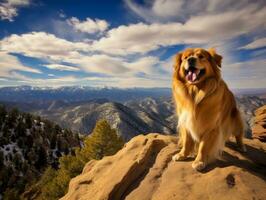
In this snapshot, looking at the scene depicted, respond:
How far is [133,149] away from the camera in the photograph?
10.2 meters

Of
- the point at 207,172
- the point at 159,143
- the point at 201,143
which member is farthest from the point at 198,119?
the point at 159,143

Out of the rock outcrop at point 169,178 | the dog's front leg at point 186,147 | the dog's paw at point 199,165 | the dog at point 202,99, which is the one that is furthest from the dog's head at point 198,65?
the rock outcrop at point 169,178

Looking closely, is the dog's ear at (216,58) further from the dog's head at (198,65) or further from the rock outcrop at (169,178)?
the rock outcrop at (169,178)

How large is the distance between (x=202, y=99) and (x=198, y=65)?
3.21 ft

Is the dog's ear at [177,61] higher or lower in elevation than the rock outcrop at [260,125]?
higher

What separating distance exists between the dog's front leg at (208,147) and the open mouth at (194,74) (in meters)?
1.76

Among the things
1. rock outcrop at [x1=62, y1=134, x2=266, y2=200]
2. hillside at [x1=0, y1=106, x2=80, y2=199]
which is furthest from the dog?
hillside at [x1=0, y1=106, x2=80, y2=199]

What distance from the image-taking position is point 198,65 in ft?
23.8

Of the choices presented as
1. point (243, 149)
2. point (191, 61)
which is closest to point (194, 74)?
point (191, 61)

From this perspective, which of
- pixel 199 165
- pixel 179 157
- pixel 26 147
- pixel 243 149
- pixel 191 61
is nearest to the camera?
pixel 191 61

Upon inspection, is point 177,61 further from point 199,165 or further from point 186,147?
point 199,165

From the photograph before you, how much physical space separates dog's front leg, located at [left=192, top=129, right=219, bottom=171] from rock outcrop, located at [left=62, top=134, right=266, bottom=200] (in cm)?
27

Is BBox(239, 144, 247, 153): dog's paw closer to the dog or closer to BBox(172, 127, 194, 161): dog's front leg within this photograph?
the dog

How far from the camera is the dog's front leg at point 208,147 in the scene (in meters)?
7.84
